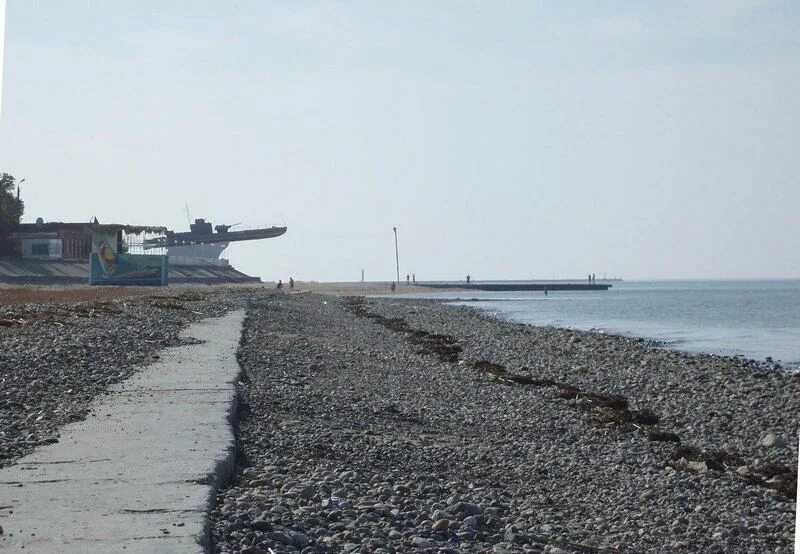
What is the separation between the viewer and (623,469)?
9.55 meters

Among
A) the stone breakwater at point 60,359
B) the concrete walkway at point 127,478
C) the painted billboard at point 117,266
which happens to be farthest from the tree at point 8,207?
the concrete walkway at point 127,478

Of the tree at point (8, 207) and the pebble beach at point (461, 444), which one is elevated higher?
the tree at point (8, 207)

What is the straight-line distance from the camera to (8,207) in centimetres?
8106

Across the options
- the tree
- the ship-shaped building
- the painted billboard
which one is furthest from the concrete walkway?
the ship-shaped building

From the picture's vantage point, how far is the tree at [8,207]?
255 ft

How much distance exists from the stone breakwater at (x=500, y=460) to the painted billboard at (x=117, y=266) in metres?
40.4

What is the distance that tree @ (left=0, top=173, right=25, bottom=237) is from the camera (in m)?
77.8

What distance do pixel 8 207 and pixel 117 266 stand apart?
2775 centimetres

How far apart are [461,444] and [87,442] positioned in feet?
13.1

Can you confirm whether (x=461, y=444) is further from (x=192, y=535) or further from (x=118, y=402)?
(x=192, y=535)

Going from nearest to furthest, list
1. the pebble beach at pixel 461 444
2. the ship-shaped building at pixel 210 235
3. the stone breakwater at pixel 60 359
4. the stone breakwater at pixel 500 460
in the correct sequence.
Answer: the stone breakwater at pixel 500 460 → the pebble beach at pixel 461 444 → the stone breakwater at pixel 60 359 → the ship-shaped building at pixel 210 235

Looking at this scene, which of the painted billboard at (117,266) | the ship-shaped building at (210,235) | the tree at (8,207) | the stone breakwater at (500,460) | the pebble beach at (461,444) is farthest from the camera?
the ship-shaped building at (210,235)

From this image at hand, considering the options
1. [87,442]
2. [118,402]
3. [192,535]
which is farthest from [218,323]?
[192,535]

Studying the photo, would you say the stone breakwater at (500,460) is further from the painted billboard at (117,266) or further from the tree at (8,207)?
the tree at (8,207)
